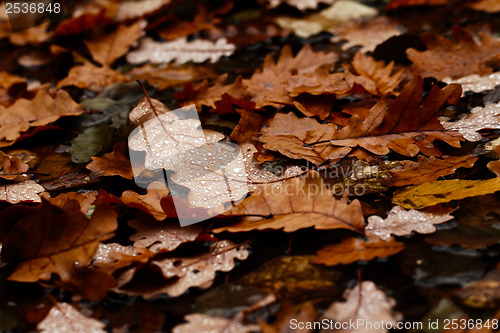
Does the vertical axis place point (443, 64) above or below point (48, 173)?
above

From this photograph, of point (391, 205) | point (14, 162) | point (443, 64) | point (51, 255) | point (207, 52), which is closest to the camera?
point (51, 255)

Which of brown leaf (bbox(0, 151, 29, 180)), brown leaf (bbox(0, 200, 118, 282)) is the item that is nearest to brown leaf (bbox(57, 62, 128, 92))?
brown leaf (bbox(0, 151, 29, 180))

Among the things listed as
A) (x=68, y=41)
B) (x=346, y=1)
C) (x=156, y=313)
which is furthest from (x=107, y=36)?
(x=156, y=313)

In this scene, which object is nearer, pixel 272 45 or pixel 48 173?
pixel 48 173

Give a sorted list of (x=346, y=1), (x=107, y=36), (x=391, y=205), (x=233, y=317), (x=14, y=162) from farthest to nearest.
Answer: (x=346, y=1)
(x=107, y=36)
(x=14, y=162)
(x=391, y=205)
(x=233, y=317)

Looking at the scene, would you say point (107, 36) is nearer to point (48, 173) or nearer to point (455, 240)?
point (48, 173)

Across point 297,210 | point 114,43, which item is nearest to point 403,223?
point 297,210

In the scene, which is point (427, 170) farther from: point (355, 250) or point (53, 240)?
point (53, 240)
